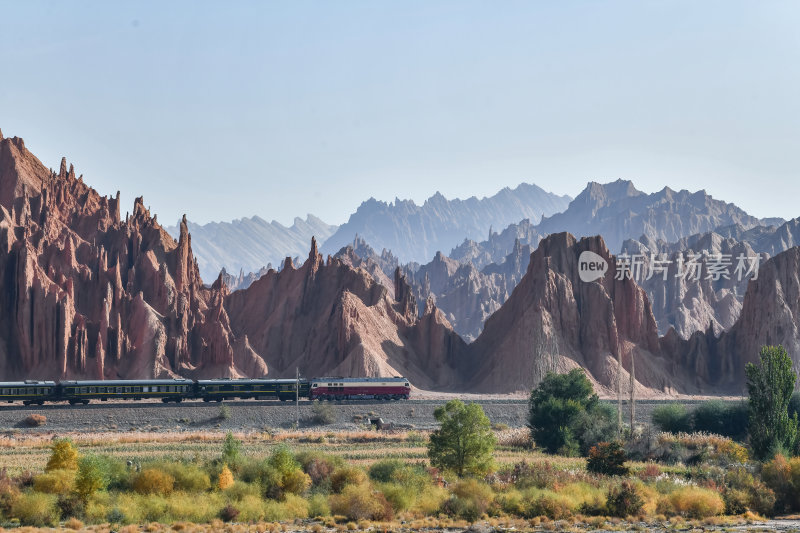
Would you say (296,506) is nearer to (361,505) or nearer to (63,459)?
(361,505)

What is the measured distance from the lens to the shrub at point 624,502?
49.8 m

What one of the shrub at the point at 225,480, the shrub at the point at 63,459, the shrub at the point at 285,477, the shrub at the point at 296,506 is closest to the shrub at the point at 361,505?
the shrub at the point at 296,506

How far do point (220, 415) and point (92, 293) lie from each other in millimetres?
54757

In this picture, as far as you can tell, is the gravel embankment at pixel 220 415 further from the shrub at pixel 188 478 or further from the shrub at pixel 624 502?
the shrub at pixel 624 502

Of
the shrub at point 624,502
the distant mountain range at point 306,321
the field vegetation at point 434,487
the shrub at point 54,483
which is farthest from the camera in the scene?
the distant mountain range at point 306,321

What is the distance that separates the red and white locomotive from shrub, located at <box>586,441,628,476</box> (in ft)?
166

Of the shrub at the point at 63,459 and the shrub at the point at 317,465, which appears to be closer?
the shrub at the point at 63,459

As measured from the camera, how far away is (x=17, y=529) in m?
44.5

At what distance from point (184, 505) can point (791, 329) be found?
109m

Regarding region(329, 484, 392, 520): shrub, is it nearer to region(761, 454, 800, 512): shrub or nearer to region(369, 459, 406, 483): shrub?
region(369, 459, 406, 483): shrub

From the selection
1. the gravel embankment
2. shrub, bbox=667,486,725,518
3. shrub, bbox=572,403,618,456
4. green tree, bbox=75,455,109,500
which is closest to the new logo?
the gravel embankment

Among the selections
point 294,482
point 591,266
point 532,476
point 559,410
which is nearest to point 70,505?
point 294,482

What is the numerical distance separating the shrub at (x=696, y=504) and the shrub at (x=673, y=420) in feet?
122

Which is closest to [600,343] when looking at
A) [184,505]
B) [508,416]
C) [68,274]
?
[508,416]
